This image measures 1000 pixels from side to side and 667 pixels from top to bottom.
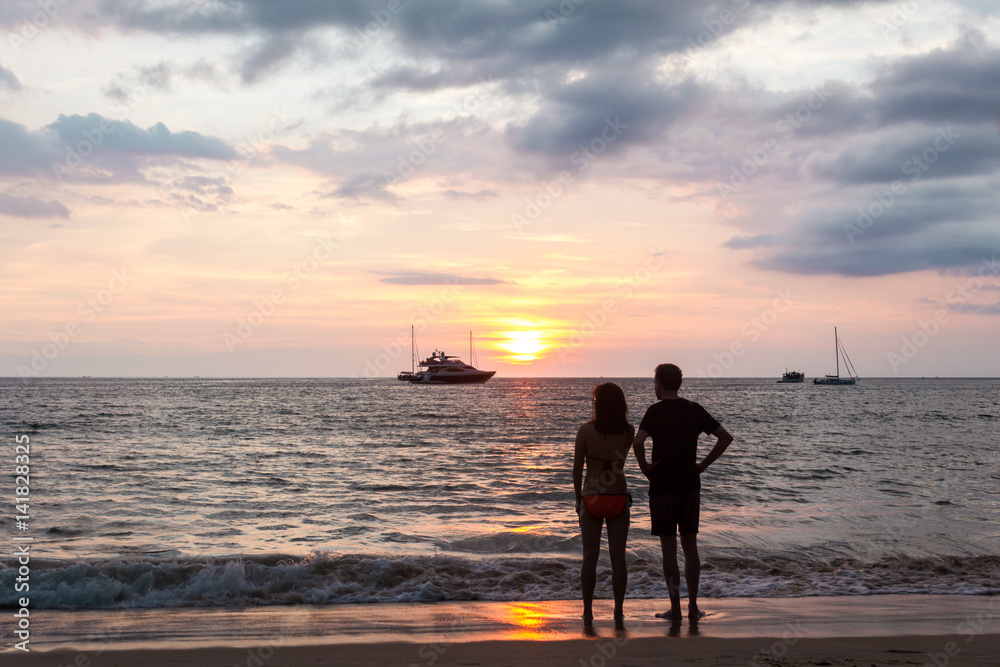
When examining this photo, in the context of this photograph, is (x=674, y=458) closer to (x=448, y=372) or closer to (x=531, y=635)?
(x=531, y=635)

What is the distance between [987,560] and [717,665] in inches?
265

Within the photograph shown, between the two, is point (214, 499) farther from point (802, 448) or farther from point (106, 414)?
point (106, 414)

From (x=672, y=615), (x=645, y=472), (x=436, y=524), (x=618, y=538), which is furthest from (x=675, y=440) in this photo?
(x=436, y=524)

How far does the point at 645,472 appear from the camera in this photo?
231 inches

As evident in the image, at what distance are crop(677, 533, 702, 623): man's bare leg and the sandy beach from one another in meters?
0.14

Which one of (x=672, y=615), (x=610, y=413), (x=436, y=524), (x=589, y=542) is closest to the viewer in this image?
(x=610, y=413)

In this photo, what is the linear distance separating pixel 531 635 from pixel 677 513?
63.7 inches

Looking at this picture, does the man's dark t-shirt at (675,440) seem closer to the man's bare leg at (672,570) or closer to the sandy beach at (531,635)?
the man's bare leg at (672,570)

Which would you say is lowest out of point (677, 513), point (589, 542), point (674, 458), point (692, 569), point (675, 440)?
point (692, 569)

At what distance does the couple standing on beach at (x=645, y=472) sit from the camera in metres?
5.64

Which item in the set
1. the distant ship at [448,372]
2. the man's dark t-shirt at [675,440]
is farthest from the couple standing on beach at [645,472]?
the distant ship at [448,372]

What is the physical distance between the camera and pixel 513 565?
344 inches

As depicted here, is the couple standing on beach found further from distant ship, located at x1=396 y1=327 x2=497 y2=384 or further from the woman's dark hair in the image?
distant ship, located at x1=396 y1=327 x2=497 y2=384

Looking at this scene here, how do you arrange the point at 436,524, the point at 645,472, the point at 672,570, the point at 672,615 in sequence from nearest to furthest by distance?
the point at 645,472 < the point at 672,570 < the point at 672,615 < the point at 436,524
